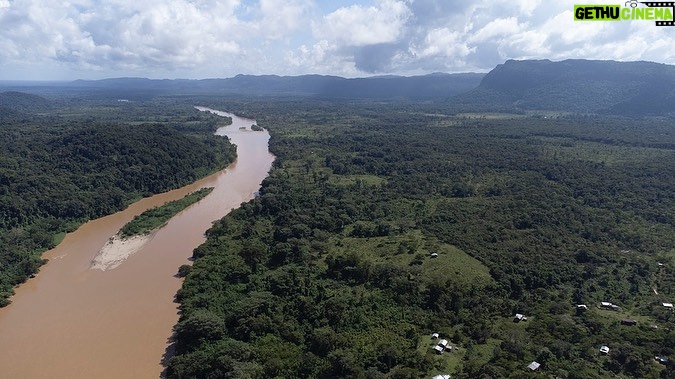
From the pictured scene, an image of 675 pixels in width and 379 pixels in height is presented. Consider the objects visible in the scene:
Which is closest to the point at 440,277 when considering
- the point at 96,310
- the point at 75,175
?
the point at 96,310

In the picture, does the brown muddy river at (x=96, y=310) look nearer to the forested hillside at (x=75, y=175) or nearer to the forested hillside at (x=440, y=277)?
the forested hillside at (x=75, y=175)

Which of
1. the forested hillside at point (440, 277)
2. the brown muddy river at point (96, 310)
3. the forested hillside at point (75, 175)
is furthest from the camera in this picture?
the forested hillside at point (75, 175)

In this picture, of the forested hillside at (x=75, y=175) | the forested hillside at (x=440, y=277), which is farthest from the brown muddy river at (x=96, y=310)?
the forested hillside at (x=440, y=277)

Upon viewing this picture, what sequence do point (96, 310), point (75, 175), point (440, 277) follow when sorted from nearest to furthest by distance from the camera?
1. point (96, 310)
2. point (440, 277)
3. point (75, 175)

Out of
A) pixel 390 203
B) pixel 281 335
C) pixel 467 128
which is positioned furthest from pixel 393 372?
pixel 467 128

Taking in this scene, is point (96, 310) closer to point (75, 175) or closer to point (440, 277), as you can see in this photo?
point (440, 277)

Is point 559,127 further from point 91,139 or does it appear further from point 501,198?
point 91,139
